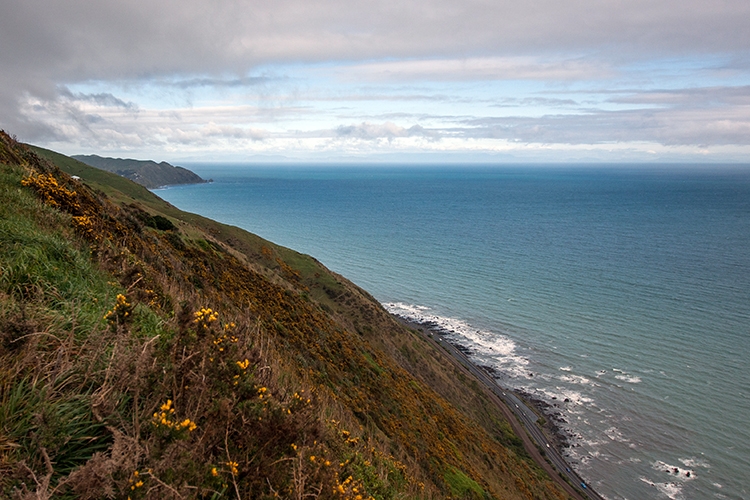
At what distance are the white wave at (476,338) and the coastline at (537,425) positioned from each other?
245cm

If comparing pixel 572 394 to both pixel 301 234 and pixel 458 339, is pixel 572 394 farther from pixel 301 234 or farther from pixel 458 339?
pixel 301 234

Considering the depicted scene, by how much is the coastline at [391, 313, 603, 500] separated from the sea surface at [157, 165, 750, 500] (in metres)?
1.22

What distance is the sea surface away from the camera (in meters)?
39.5

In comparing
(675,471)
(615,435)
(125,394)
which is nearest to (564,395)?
(615,435)

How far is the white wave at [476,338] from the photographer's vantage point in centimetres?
5359

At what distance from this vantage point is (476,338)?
2365 inches

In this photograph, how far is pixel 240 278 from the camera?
83.9 ft

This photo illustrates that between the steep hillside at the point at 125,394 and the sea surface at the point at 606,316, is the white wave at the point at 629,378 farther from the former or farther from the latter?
the steep hillside at the point at 125,394

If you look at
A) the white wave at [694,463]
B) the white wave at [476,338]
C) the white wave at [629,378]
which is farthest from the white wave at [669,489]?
the white wave at [476,338]

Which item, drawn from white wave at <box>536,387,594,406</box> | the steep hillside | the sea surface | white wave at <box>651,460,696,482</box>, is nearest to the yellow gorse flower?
the steep hillside

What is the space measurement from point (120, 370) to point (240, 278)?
2166cm

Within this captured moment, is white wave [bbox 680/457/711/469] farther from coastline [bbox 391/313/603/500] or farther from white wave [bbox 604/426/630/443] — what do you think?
coastline [bbox 391/313/603/500]

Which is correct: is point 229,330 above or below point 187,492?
above

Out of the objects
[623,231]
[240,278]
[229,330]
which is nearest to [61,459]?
Answer: [229,330]
